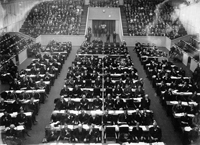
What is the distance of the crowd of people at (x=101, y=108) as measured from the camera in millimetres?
10328

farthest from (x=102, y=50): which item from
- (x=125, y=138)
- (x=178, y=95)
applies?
(x=125, y=138)

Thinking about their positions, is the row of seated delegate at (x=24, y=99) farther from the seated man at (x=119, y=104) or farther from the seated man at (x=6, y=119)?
the seated man at (x=119, y=104)

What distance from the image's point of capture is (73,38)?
31.2 metres

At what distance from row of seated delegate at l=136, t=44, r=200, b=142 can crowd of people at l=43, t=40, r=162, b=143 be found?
1252 millimetres

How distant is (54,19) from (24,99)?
21.2 metres

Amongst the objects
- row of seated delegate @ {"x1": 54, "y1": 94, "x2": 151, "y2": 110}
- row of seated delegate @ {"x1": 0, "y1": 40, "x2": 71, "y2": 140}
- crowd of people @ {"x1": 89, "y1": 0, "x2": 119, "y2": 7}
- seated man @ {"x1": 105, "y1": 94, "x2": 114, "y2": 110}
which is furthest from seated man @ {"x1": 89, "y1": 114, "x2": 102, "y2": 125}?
crowd of people @ {"x1": 89, "y1": 0, "x2": 119, "y2": 7}

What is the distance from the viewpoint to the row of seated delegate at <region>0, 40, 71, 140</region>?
36.4 feet

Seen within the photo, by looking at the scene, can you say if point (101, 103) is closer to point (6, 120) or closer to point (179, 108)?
point (179, 108)

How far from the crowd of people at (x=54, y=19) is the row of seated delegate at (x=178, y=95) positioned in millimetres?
15763

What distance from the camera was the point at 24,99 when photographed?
44.5ft

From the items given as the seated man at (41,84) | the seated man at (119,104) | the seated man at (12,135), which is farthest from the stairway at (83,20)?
the seated man at (12,135)

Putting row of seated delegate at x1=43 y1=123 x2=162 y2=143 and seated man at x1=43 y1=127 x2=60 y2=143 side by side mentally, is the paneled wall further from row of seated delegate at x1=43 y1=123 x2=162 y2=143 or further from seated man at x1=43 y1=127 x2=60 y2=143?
row of seated delegate at x1=43 y1=123 x2=162 y2=143

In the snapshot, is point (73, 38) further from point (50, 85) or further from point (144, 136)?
point (144, 136)

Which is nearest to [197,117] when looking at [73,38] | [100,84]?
[100,84]
